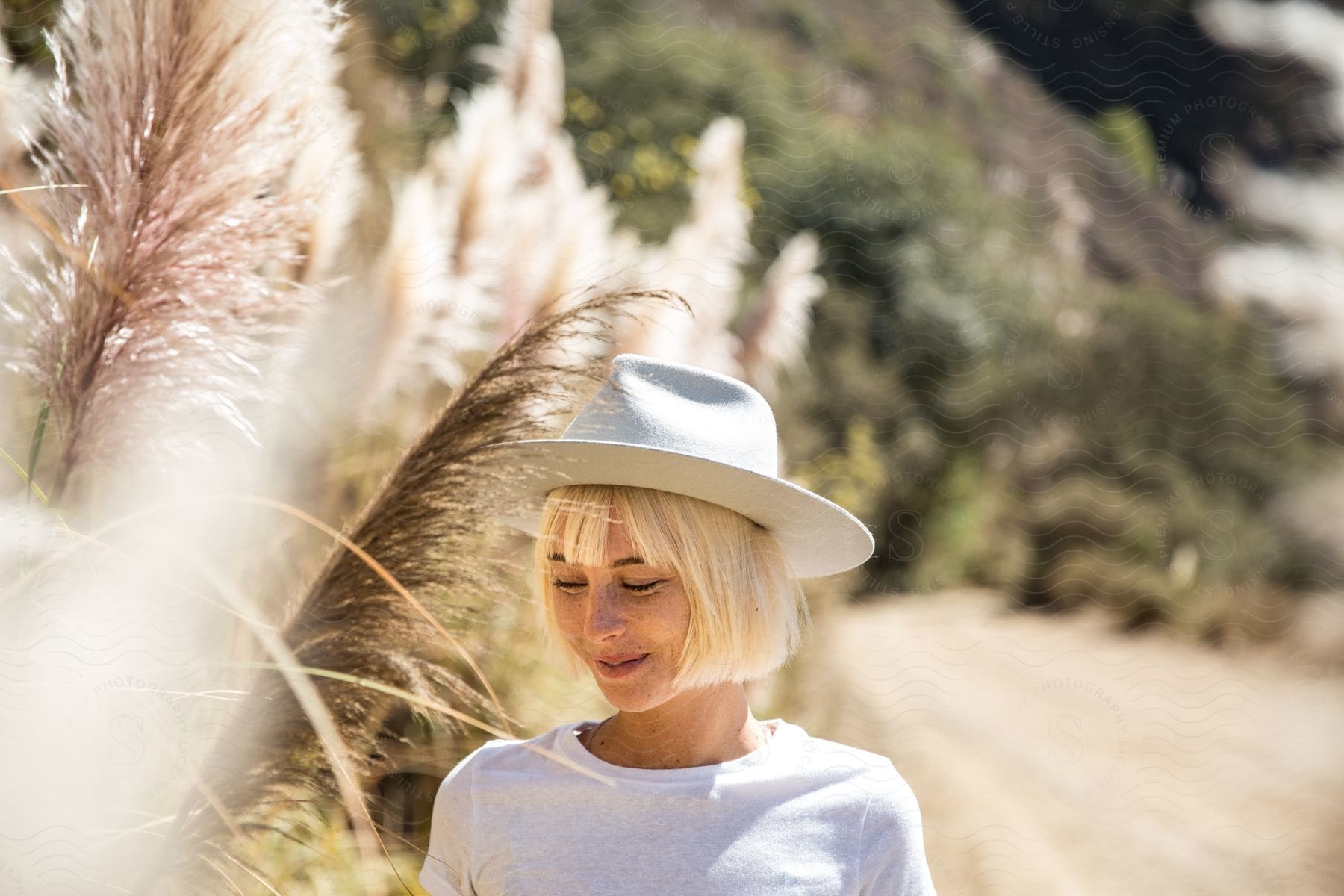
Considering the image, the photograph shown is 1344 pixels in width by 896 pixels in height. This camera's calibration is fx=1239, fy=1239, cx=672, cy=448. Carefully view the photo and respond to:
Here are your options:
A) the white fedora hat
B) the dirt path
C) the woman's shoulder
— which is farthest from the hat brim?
the dirt path

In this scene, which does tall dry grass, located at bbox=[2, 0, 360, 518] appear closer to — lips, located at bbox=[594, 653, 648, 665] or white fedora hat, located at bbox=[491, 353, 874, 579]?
white fedora hat, located at bbox=[491, 353, 874, 579]

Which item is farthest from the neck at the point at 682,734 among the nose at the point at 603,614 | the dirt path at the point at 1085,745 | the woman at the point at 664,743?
the dirt path at the point at 1085,745

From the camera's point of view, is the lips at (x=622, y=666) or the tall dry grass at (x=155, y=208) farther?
the lips at (x=622, y=666)

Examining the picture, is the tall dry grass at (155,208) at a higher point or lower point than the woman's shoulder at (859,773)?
higher

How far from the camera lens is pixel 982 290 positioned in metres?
9.88

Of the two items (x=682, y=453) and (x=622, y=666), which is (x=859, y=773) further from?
(x=682, y=453)

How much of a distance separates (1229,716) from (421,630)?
6.95 metres

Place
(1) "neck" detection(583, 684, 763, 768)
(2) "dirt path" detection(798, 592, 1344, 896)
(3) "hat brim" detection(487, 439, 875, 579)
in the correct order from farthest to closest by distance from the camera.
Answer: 1. (2) "dirt path" detection(798, 592, 1344, 896)
2. (1) "neck" detection(583, 684, 763, 768)
3. (3) "hat brim" detection(487, 439, 875, 579)

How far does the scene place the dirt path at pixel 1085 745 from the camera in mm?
4453

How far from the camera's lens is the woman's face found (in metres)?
1.20

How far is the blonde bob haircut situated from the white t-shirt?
4.5 inches

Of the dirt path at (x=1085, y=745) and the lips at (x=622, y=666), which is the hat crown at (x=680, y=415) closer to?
the lips at (x=622, y=666)

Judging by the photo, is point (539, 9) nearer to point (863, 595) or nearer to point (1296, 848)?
point (1296, 848)

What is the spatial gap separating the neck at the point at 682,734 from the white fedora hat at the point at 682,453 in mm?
197
